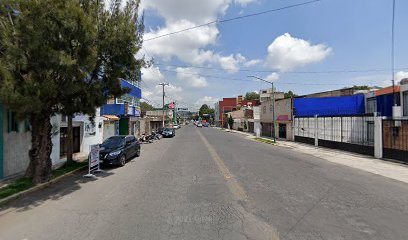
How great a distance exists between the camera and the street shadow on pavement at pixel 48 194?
746 centimetres

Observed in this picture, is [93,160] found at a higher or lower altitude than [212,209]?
higher

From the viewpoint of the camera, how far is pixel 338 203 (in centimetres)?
741

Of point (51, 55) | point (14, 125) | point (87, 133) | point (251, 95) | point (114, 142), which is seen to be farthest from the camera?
point (251, 95)

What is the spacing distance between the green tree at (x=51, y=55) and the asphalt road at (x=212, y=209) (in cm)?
278

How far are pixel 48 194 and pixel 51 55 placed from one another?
446 cm

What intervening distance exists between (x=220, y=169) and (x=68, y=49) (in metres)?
8.02

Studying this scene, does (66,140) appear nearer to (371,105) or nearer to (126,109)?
(126,109)

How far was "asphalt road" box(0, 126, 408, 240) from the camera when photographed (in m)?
5.39

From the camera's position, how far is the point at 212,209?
675 centimetres

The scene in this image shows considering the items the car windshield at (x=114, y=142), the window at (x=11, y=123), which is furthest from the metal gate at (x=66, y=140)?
the window at (x=11, y=123)

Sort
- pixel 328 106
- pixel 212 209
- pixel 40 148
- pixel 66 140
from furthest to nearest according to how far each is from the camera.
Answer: pixel 328 106
pixel 66 140
pixel 40 148
pixel 212 209

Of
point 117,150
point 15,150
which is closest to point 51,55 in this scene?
point 15,150

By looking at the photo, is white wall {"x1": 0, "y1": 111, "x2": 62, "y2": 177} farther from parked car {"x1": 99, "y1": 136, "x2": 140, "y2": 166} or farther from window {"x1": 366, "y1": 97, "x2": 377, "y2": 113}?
window {"x1": 366, "y1": 97, "x2": 377, "y2": 113}

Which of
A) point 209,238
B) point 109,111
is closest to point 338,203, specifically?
point 209,238
